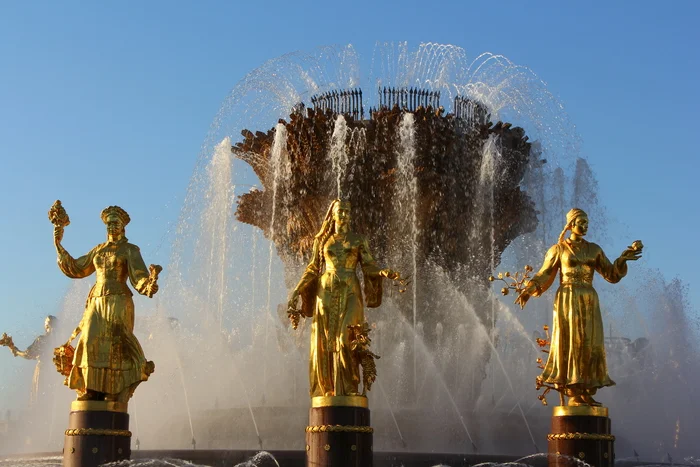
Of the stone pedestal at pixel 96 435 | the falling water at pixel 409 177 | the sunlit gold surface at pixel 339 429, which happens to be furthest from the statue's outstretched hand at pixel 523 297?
the falling water at pixel 409 177

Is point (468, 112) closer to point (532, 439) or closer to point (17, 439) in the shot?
point (532, 439)

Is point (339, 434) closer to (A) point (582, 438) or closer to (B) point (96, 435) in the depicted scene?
(A) point (582, 438)

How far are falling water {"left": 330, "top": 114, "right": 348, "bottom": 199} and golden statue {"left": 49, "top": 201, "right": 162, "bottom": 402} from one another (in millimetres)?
9847

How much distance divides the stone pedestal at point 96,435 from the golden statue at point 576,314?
5378 mm

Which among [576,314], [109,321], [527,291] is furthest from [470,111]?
[109,321]

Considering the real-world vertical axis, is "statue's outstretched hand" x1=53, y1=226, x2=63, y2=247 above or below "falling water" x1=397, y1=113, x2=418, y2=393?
below

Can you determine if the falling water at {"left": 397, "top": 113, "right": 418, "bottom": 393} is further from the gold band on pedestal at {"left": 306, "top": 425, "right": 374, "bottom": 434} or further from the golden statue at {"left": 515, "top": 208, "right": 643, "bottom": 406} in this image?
the gold band on pedestal at {"left": 306, "top": 425, "right": 374, "bottom": 434}

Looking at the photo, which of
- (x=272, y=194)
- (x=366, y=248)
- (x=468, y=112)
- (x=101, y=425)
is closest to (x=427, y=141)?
(x=468, y=112)

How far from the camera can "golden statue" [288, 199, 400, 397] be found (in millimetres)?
14625

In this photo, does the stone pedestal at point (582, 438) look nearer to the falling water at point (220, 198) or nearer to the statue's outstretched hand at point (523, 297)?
the statue's outstretched hand at point (523, 297)

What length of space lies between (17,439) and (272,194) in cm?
819

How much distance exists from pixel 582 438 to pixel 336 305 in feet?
11.3

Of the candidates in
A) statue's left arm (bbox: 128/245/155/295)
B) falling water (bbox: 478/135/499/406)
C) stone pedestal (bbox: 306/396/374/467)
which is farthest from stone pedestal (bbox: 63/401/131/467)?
falling water (bbox: 478/135/499/406)

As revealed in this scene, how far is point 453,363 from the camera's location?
80.6ft
